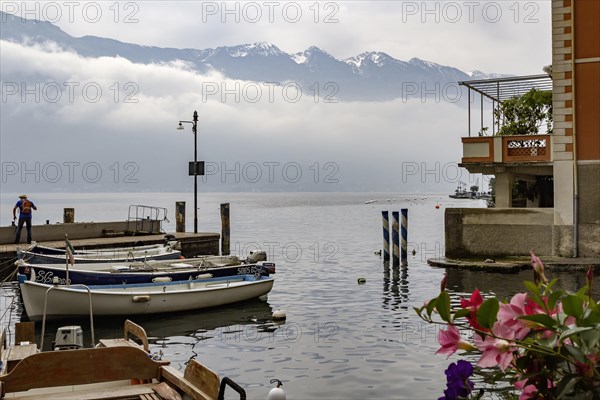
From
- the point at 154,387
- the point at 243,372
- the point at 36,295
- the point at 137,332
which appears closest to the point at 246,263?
the point at 36,295

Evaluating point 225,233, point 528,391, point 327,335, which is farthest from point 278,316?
point 225,233

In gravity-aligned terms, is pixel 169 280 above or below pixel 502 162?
below

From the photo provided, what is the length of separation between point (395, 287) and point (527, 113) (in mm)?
16497

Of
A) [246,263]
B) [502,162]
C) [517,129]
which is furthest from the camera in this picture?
[517,129]

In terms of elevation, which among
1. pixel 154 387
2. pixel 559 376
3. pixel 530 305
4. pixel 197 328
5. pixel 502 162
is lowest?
pixel 197 328

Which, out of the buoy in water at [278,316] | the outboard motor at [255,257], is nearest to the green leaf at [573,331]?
the buoy in water at [278,316]

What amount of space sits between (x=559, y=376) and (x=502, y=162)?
96.4ft

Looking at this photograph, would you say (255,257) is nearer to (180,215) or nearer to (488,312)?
(180,215)

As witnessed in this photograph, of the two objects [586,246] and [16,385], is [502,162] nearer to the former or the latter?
[586,246]

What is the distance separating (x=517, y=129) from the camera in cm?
3769

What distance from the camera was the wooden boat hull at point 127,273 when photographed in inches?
791

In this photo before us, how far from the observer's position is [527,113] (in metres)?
38.3

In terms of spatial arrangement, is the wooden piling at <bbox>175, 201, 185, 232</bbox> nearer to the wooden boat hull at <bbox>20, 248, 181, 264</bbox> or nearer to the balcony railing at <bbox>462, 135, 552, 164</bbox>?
the wooden boat hull at <bbox>20, 248, 181, 264</bbox>

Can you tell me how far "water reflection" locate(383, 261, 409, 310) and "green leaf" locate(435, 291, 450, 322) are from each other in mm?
20449
